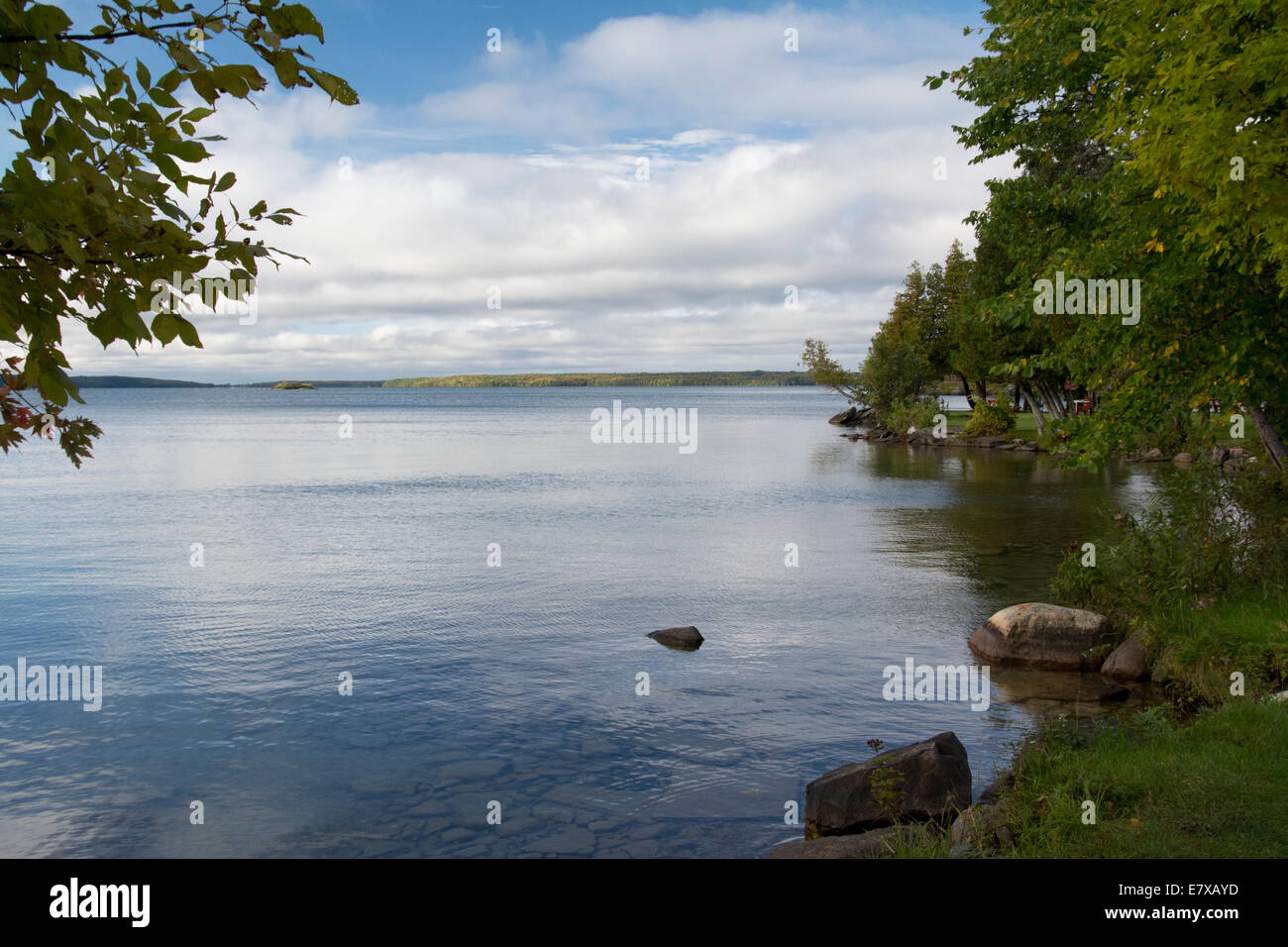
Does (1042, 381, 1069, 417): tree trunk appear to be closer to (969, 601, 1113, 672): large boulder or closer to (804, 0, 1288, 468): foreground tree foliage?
(804, 0, 1288, 468): foreground tree foliage

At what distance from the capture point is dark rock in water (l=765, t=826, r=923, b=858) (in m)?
7.89

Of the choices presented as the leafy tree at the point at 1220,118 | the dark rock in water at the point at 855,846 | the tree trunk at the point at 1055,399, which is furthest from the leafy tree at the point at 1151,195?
the tree trunk at the point at 1055,399

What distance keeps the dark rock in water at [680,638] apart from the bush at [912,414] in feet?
213

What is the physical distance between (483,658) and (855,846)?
9.69 metres

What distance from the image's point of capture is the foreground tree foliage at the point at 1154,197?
10016 millimetres

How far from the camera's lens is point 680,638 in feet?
57.4

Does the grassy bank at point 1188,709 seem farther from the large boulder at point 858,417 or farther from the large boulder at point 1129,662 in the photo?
the large boulder at point 858,417

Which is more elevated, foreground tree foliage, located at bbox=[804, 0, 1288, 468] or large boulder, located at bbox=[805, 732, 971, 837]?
foreground tree foliage, located at bbox=[804, 0, 1288, 468]

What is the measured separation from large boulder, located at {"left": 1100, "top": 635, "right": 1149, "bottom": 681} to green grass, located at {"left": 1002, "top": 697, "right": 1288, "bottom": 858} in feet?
12.4

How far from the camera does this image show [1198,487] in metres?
16.2

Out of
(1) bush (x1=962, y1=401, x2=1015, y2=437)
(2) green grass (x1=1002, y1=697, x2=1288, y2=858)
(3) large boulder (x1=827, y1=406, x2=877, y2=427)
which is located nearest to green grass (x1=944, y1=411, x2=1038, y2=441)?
(1) bush (x1=962, y1=401, x2=1015, y2=437)

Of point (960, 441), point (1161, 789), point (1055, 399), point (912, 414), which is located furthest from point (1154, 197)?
point (912, 414)
